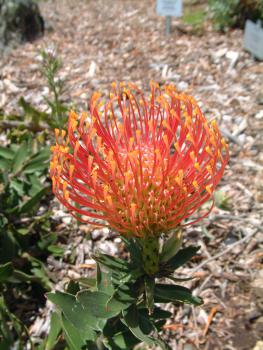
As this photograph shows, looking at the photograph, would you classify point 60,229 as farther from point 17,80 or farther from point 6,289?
point 17,80

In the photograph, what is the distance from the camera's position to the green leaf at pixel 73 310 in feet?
4.19

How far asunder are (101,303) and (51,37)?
3676 millimetres

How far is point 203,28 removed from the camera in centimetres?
434

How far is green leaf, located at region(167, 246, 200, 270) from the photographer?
4.46 ft

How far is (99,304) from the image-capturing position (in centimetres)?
125

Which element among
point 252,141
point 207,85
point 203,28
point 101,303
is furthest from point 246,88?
point 101,303

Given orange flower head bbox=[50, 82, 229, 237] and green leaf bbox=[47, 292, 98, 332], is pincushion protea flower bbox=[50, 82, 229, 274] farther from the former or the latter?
green leaf bbox=[47, 292, 98, 332]

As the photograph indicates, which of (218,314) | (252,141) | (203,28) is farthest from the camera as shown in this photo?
(203,28)

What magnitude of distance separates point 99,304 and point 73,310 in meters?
0.09

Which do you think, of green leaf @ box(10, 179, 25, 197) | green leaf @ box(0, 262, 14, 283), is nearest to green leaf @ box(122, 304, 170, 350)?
green leaf @ box(0, 262, 14, 283)

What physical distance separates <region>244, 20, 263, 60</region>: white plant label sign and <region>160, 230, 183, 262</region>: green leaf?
2549mm

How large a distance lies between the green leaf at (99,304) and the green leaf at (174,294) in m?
0.12

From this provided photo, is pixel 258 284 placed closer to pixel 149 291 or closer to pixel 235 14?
pixel 149 291

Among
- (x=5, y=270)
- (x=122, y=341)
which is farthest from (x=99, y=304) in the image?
(x=5, y=270)
